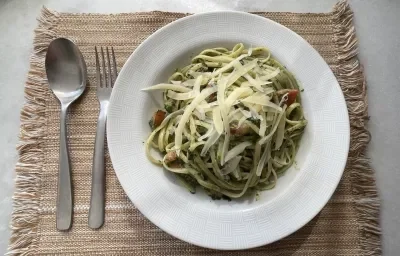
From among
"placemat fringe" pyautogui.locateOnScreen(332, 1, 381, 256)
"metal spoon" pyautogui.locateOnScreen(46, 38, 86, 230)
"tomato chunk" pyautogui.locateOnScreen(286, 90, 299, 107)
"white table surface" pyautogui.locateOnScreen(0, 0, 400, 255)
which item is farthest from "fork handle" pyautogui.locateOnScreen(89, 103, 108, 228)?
"placemat fringe" pyautogui.locateOnScreen(332, 1, 381, 256)

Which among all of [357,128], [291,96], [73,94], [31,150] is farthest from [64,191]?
[357,128]

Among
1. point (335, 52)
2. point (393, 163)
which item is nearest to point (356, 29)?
Answer: point (335, 52)

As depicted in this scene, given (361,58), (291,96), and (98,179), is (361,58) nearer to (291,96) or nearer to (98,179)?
(291,96)

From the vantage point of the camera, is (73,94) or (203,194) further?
(73,94)

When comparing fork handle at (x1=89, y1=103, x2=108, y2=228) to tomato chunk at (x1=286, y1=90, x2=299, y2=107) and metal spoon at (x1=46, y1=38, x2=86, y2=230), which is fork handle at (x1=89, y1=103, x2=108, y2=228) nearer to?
metal spoon at (x1=46, y1=38, x2=86, y2=230)

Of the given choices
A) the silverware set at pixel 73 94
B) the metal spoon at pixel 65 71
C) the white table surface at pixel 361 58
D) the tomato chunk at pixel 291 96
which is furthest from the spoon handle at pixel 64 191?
the tomato chunk at pixel 291 96

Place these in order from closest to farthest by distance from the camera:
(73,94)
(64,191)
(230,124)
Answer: (230,124), (64,191), (73,94)

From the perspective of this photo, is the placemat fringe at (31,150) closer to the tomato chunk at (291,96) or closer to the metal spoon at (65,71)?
the metal spoon at (65,71)

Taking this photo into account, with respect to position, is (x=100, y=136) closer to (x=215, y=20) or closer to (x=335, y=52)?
(x=215, y=20)
